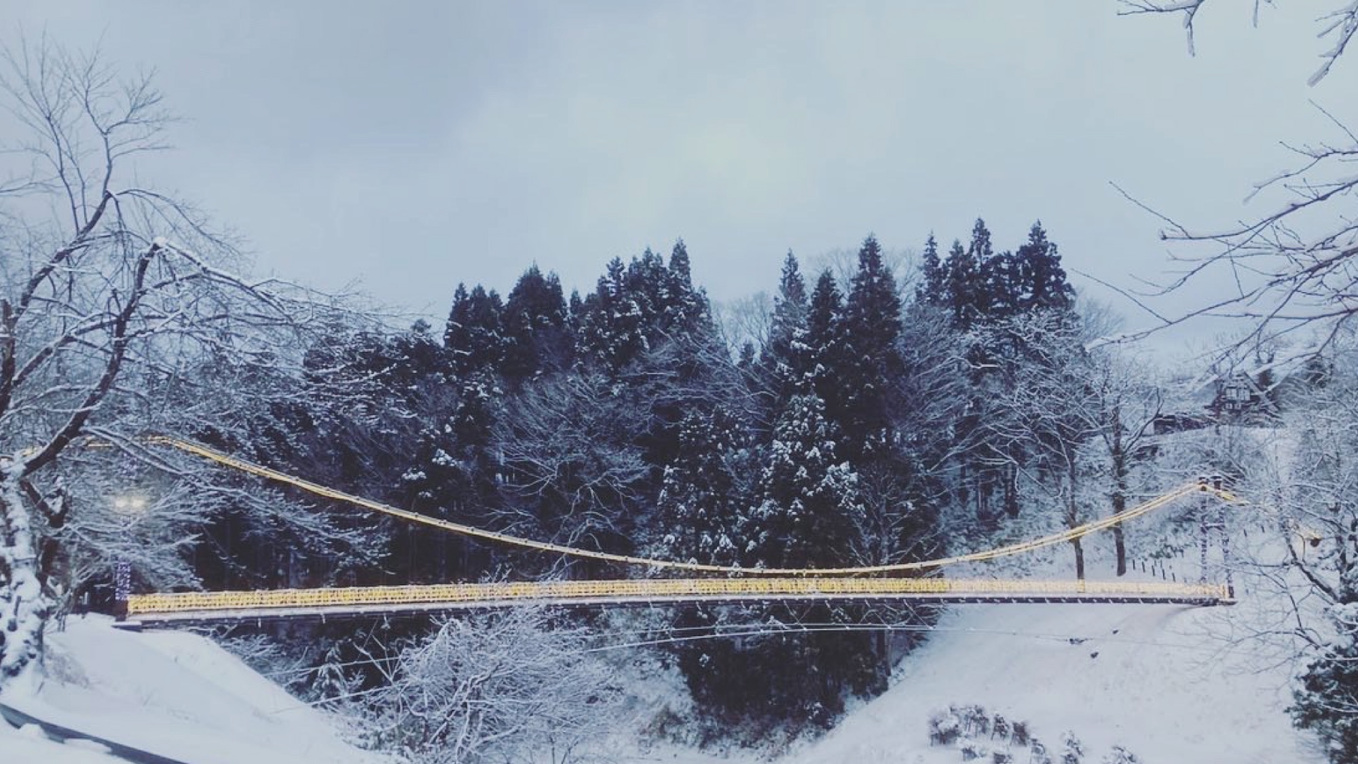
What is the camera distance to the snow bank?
4.08 m

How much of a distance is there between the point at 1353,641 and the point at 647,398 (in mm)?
22342

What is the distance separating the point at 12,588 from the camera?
6180 mm

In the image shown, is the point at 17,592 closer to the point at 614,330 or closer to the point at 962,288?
the point at 614,330

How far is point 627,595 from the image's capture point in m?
23.6

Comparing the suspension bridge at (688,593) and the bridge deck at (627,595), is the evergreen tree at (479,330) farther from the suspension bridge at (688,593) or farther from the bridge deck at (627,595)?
the bridge deck at (627,595)

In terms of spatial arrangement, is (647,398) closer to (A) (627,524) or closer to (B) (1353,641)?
(A) (627,524)

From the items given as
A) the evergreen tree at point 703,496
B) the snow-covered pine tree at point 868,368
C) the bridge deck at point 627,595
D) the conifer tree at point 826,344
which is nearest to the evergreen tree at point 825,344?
the conifer tree at point 826,344

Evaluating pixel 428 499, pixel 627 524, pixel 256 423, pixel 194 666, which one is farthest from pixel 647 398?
pixel 256 423

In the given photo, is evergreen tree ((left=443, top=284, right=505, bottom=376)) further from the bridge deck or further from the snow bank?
the snow bank

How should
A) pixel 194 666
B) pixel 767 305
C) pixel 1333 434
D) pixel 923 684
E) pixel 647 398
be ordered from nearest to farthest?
pixel 1333 434
pixel 194 666
pixel 923 684
pixel 647 398
pixel 767 305

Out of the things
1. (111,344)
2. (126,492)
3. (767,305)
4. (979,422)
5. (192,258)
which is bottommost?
(126,492)

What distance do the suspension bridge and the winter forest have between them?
0.55 m

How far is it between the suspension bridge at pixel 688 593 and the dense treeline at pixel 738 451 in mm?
909

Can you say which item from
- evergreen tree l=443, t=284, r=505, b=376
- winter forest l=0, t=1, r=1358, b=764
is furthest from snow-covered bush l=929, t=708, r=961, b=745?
evergreen tree l=443, t=284, r=505, b=376
